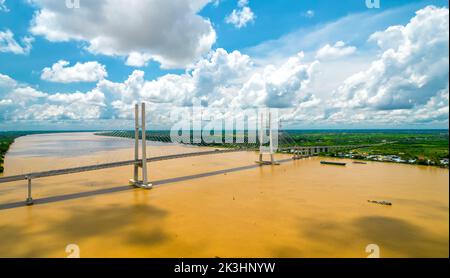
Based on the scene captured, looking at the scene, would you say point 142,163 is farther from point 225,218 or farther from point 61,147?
point 61,147

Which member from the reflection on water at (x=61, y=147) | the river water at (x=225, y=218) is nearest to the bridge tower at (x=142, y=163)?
the river water at (x=225, y=218)

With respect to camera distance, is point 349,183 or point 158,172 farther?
point 158,172

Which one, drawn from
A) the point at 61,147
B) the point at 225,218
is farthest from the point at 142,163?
the point at 61,147

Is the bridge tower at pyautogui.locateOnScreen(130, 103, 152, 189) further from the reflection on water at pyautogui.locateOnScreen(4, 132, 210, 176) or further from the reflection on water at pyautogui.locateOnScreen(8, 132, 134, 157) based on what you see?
the reflection on water at pyautogui.locateOnScreen(8, 132, 134, 157)

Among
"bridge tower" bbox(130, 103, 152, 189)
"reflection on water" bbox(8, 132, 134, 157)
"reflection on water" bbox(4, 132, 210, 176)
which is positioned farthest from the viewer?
"reflection on water" bbox(8, 132, 134, 157)

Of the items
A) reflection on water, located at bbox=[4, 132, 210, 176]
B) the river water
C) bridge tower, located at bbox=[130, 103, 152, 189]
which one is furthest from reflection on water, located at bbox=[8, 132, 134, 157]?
the river water

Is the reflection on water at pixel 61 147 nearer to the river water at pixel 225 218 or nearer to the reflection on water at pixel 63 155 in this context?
the reflection on water at pixel 63 155
